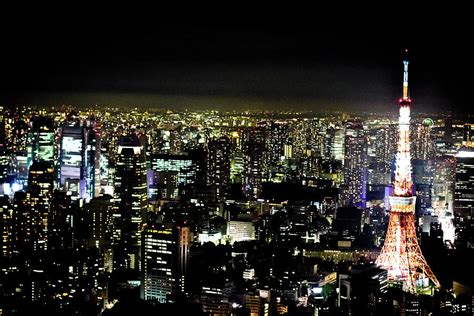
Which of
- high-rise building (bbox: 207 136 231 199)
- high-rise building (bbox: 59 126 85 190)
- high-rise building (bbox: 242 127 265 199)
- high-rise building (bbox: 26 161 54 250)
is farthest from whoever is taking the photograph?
high-rise building (bbox: 242 127 265 199)

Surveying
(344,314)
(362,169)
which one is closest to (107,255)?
(344,314)

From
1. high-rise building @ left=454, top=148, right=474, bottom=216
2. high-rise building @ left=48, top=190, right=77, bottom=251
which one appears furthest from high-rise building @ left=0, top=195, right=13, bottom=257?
high-rise building @ left=454, top=148, right=474, bottom=216

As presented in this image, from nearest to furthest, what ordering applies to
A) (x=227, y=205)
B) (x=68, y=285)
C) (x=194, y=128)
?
(x=68, y=285), (x=227, y=205), (x=194, y=128)

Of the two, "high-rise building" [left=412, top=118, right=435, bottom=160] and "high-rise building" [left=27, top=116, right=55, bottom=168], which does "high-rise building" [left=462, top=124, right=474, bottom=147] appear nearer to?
"high-rise building" [left=412, top=118, right=435, bottom=160]

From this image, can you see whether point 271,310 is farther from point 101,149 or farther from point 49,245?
point 101,149

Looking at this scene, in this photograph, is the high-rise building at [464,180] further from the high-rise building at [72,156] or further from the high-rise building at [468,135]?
the high-rise building at [72,156]

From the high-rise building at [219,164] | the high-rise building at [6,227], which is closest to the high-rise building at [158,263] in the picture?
the high-rise building at [6,227]
